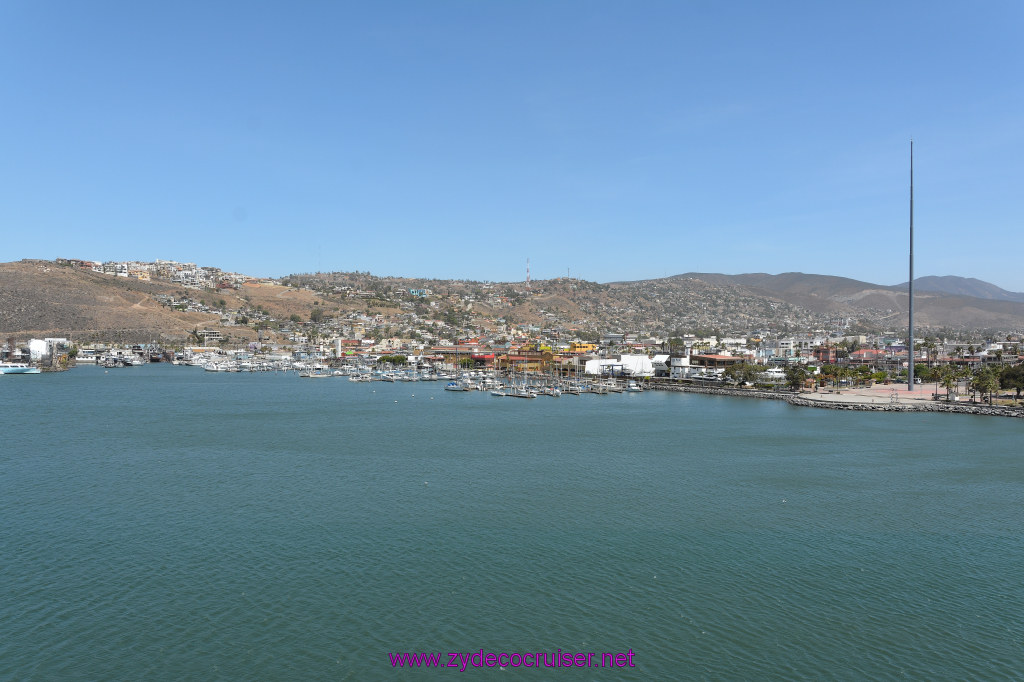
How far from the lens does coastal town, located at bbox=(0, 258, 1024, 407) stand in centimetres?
4786

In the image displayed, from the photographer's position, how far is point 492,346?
71938 mm

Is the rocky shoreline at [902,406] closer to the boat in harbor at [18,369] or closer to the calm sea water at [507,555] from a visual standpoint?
the calm sea water at [507,555]

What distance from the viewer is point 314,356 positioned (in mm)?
73750

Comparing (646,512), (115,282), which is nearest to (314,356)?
(115,282)

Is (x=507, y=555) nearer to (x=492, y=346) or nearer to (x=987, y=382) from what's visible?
(x=987, y=382)

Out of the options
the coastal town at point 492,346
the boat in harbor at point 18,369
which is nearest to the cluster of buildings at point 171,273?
the coastal town at point 492,346

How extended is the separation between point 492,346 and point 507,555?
60318mm

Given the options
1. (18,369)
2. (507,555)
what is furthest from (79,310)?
(507,555)

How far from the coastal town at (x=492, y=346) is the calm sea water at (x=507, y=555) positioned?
75.5 ft

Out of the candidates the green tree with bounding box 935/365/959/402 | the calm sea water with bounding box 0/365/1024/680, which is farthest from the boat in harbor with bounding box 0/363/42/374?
the green tree with bounding box 935/365/959/402

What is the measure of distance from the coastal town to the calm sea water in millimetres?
23025

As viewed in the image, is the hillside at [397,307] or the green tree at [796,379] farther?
the hillside at [397,307]

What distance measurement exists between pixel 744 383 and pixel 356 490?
36.7 meters

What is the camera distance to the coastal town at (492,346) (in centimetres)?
4786
